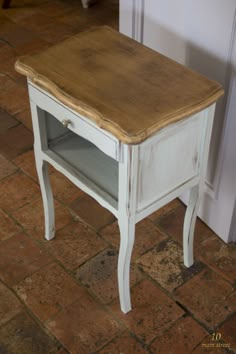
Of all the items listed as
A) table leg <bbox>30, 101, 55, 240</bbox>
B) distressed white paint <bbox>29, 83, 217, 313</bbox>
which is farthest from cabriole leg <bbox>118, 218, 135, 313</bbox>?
table leg <bbox>30, 101, 55, 240</bbox>

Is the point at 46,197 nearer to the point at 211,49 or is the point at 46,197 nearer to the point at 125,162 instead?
the point at 125,162

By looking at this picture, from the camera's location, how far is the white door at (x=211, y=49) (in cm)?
156

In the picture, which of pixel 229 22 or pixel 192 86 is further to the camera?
pixel 229 22

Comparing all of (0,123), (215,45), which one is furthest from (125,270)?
(0,123)

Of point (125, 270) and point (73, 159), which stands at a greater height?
point (73, 159)

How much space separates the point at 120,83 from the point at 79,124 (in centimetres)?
16

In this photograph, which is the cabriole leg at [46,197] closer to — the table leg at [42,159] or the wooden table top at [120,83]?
the table leg at [42,159]

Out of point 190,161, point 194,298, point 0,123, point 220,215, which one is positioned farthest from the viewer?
point 0,123

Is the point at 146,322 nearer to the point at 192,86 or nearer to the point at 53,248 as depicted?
the point at 53,248

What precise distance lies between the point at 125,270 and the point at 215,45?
75 cm

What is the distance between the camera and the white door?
1.56 m

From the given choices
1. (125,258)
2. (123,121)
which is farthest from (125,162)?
(125,258)

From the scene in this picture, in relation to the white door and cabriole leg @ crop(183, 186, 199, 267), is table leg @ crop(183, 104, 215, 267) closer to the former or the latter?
cabriole leg @ crop(183, 186, 199, 267)

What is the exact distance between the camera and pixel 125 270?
5.05 ft
